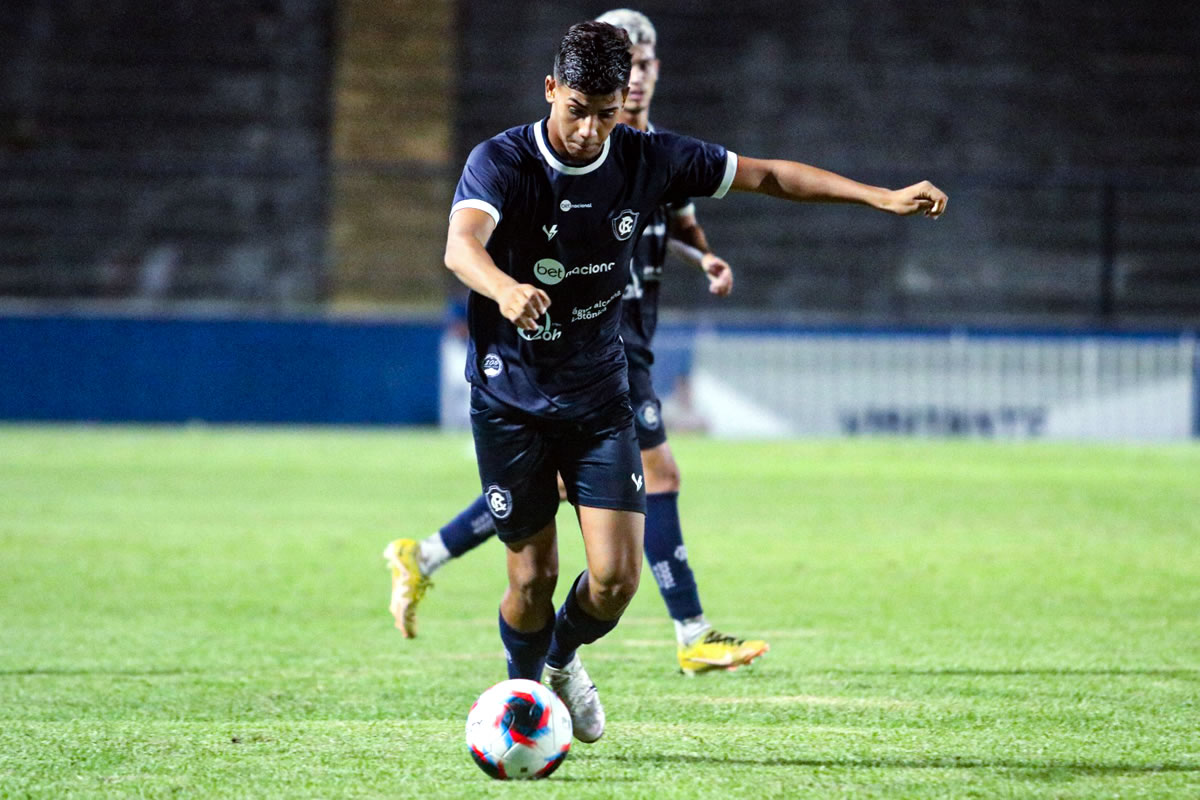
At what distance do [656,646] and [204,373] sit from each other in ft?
45.7

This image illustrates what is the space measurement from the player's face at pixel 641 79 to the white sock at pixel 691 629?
1.90 m

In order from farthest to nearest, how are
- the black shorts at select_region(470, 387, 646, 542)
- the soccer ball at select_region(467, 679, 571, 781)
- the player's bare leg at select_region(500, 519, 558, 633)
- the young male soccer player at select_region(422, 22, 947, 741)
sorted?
the player's bare leg at select_region(500, 519, 558, 633) → the black shorts at select_region(470, 387, 646, 542) → the young male soccer player at select_region(422, 22, 947, 741) → the soccer ball at select_region(467, 679, 571, 781)

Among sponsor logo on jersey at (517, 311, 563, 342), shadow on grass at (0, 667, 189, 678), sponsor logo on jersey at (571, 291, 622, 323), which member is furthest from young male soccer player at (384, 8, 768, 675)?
sponsor logo on jersey at (517, 311, 563, 342)

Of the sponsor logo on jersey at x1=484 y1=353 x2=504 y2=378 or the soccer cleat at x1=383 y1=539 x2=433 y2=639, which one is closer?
the sponsor logo on jersey at x1=484 y1=353 x2=504 y2=378

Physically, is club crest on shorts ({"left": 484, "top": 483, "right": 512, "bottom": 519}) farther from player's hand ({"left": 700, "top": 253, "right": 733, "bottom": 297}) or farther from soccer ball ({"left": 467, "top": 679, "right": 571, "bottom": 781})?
player's hand ({"left": 700, "top": 253, "right": 733, "bottom": 297})

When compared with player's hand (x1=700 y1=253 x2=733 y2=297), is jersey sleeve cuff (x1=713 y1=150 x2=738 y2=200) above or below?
above

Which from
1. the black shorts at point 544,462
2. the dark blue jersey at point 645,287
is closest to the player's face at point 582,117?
the black shorts at point 544,462

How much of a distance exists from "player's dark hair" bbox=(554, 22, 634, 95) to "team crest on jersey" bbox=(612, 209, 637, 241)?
0.38 m

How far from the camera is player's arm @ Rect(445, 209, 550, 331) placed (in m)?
3.59

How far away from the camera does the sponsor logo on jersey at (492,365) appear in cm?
441

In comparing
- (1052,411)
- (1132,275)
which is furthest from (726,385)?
(1132,275)

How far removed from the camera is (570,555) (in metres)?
9.30

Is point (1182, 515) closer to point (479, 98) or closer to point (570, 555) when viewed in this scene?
point (570, 555)

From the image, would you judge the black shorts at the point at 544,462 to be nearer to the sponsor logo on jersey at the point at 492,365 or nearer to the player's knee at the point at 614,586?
the sponsor logo on jersey at the point at 492,365
